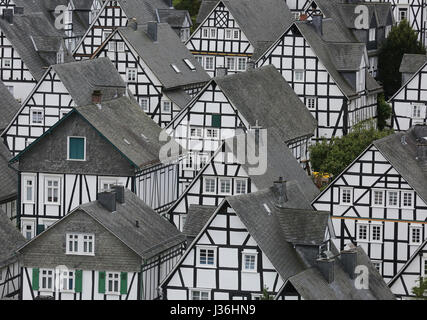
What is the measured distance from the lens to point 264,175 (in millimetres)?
69125

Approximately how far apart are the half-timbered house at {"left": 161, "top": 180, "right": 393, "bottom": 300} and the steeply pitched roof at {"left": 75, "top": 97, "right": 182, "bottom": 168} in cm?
1274

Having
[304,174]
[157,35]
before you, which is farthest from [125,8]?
[304,174]

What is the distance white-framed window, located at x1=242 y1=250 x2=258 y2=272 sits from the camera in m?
57.8

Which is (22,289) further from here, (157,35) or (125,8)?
(125,8)

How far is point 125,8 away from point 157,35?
11.0 meters

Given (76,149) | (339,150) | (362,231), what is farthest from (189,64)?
(362,231)

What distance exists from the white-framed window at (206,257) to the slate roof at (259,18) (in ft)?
134

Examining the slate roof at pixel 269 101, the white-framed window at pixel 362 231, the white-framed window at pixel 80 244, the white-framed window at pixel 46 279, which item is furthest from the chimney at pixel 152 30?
the white-framed window at pixel 46 279

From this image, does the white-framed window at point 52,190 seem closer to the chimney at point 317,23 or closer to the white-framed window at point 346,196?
the white-framed window at point 346,196

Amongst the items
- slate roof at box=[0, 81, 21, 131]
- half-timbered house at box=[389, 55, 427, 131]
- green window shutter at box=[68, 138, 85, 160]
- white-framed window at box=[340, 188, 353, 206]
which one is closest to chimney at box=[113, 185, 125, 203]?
green window shutter at box=[68, 138, 85, 160]

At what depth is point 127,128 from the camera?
243 ft

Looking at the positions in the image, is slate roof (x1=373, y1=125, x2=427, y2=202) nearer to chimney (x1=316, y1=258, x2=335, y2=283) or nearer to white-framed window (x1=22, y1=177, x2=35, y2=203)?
chimney (x1=316, y1=258, x2=335, y2=283)

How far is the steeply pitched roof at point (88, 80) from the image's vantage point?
266 ft

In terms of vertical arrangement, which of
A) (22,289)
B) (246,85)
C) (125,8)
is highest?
(125,8)
